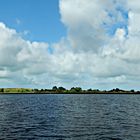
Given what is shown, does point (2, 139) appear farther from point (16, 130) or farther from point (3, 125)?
point (3, 125)

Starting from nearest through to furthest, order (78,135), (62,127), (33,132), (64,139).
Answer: (64,139), (78,135), (33,132), (62,127)

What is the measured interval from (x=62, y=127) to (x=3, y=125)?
42.8 ft

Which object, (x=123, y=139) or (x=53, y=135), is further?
(x=53, y=135)

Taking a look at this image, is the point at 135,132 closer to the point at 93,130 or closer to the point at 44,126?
the point at 93,130

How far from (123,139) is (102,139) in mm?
3329

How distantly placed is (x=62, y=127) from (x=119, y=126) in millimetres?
11878

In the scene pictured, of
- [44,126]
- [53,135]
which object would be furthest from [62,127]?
[53,135]

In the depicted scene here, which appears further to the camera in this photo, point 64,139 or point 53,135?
point 53,135

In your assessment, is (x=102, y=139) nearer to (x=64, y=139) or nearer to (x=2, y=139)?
(x=64, y=139)

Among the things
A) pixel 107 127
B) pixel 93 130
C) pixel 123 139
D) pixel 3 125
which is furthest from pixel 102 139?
pixel 3 125

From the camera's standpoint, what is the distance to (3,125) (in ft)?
214

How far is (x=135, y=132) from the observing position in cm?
5581

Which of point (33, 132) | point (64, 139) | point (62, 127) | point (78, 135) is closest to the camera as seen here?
point (64, 139)

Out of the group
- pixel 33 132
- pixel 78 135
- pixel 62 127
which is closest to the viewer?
pixel 78 135
